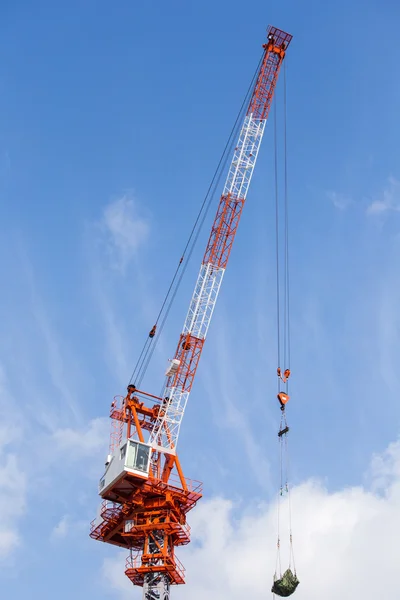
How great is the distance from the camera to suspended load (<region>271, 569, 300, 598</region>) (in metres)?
68.8

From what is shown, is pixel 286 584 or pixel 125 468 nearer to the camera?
pixel 286 584

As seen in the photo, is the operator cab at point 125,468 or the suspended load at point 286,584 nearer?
the suspended load at point 286,584

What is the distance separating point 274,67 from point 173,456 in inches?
2130

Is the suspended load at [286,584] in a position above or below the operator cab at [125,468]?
below

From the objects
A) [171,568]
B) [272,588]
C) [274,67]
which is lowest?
[272,588]

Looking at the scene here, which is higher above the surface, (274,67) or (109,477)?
(274,67)

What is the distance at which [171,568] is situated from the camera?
87000mm

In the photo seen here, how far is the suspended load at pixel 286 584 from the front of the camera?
6875 cm

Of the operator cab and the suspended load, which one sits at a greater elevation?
the operator cab

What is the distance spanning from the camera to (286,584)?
6875cm

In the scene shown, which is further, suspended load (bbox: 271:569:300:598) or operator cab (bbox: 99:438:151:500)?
operator cab (bbox: 99:438:151:500)

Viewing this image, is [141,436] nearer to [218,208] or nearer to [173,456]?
Answer: [173,456]

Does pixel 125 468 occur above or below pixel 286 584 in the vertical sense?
above

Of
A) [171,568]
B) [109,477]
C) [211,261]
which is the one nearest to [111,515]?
[109,477]
